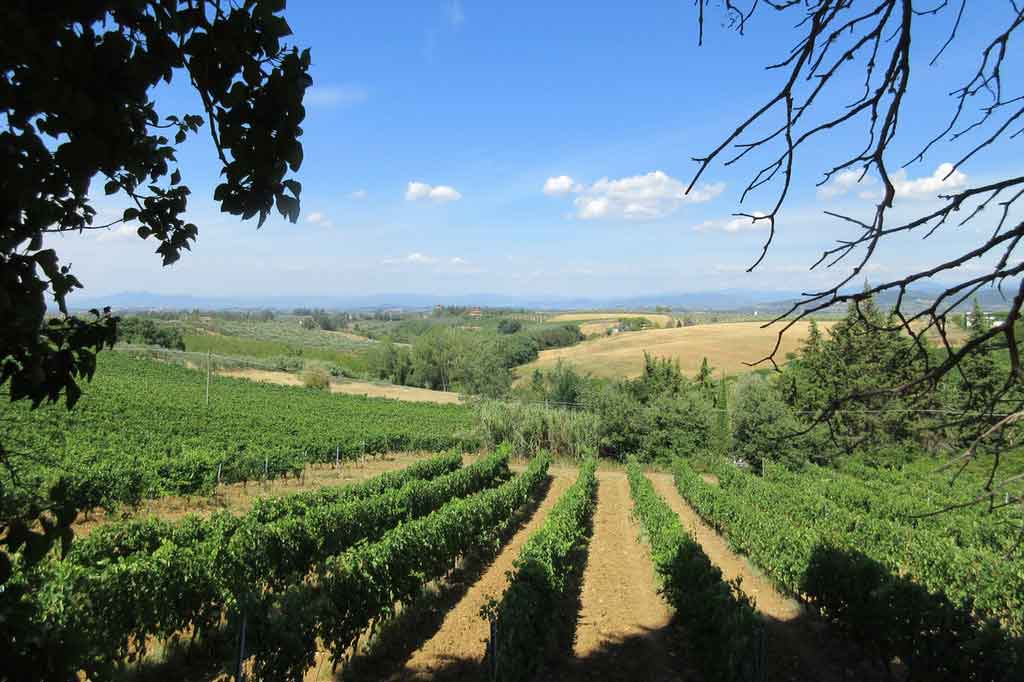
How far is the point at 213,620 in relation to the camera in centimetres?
830

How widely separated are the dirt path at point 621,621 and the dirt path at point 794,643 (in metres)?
1.62

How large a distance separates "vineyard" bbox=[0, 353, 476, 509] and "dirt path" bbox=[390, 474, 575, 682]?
5.01m

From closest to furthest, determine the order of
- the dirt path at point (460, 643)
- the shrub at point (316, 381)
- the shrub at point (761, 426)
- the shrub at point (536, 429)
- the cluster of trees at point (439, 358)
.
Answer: the dirt path at point (460, 643) → the shrub at point (761, 426) → the shrub at point (536, 429) → the shrub at point (316, 381) → the cluster of trees at point (439, 358)

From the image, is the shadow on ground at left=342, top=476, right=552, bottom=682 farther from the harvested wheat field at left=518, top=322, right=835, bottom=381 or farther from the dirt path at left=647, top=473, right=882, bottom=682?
the harvested wheat field at left=518, top=322, right=835, bottom=381

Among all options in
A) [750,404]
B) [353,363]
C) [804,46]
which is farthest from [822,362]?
[353,363]

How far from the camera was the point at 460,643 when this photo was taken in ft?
29.6

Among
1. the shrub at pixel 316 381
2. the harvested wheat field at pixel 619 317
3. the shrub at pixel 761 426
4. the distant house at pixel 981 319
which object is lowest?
the shrub at pixel 316 381

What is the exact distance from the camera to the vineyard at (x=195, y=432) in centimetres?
1708

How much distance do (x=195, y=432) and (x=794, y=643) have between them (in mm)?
26788

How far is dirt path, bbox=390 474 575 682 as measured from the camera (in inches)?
312

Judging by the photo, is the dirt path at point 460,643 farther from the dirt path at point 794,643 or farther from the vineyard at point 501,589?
the dirt path at point 794,643

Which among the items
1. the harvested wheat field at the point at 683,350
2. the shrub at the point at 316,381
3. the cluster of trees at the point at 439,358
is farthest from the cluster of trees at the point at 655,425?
the cluster of trees at the point at 439,358

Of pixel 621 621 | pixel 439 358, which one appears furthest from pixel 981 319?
pixel 439 358

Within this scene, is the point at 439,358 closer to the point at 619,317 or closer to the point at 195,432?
the point at 195,432
